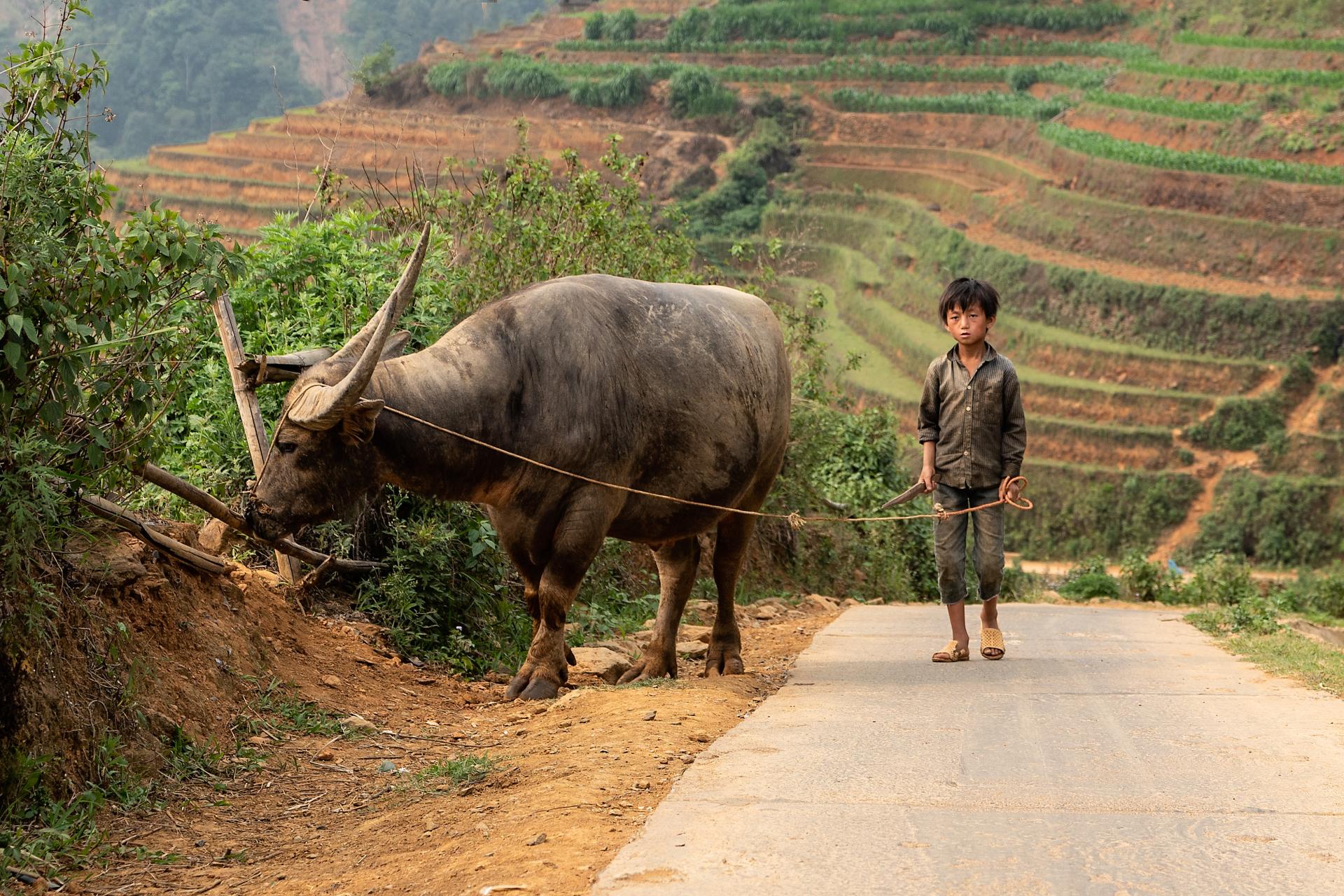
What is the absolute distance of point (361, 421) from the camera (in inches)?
215

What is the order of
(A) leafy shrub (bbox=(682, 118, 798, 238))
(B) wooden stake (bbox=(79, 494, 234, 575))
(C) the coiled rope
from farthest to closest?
(A) leafy shrub (bbox=(682, 118, 798, 238)), (C) the coiled rope, (B) wooden stake (bbox=(79, 494, 234, 575))

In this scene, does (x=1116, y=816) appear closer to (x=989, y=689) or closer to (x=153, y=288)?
(x=989, y=689)

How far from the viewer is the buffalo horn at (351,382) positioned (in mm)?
5324

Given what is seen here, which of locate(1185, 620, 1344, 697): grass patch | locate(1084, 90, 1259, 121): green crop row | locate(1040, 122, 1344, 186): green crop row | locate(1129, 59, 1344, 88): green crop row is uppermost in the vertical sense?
locate(1129, 59, 1344, 88): green crop row

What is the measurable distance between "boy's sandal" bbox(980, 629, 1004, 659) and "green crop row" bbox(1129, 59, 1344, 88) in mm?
51103

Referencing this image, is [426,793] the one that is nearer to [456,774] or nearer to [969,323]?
[456,774]

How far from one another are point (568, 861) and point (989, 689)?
3.02 meters

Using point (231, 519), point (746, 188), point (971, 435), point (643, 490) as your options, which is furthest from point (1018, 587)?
point (746, 188)

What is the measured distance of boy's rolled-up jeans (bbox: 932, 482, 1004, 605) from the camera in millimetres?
6898

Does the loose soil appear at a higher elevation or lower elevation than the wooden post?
lower

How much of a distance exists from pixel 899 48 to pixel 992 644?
6871cm

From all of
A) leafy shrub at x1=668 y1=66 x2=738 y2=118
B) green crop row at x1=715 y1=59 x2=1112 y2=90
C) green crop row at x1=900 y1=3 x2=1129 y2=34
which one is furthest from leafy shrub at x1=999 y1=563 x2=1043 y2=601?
green crop row at x1=900 y1=3 x2=1129 y2=34

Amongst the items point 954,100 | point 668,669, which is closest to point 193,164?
point 954,100

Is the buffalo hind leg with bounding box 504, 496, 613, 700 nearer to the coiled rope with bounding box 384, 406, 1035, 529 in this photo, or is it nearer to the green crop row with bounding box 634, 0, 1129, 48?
the coiled rope with bounding box 384, 406, 1035, 529
